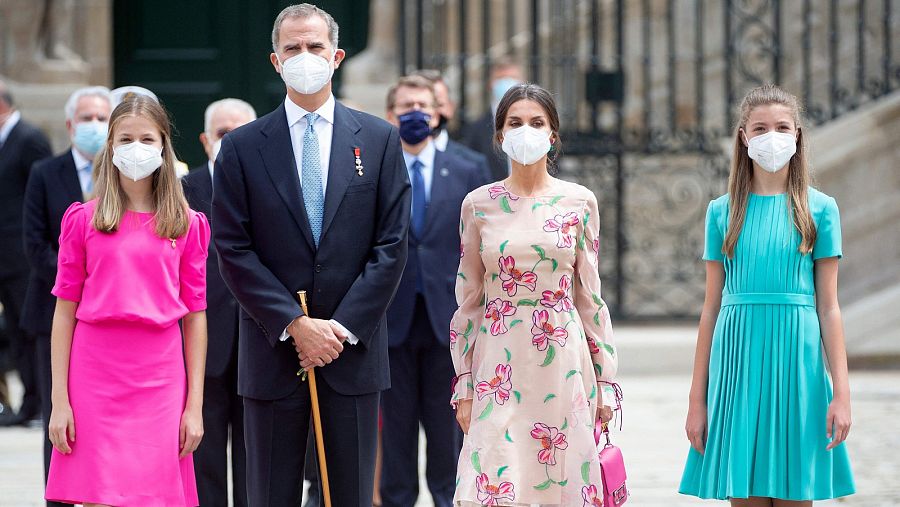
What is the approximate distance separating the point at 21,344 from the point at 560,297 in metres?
5.28

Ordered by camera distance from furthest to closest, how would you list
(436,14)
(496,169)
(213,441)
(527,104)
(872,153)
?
1. (436,14)
2. (872,153)
3. (496,169)
4. (213,441)
5. (527,104)

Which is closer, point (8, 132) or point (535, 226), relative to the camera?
point (535, 226)

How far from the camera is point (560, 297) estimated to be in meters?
4.85

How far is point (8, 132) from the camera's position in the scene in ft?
30.2

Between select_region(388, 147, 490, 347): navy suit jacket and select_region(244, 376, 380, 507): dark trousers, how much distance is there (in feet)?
4.77

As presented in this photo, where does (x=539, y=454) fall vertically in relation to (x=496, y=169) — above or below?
below

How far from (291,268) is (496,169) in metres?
4.50

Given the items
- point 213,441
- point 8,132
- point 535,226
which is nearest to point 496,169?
point 8,132

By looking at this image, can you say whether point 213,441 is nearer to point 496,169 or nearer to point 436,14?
point 496,169

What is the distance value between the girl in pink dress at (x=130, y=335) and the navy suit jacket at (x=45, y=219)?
126cm

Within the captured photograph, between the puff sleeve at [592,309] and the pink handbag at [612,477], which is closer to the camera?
the pink handbag at [612,477]

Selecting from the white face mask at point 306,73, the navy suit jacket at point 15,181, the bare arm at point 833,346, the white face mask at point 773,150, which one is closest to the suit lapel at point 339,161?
the white face mask at point 306,73

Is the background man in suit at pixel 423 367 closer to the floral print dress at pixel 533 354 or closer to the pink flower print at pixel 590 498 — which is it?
the floral print dress at pixel 533 354

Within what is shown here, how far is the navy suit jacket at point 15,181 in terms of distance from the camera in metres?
9.10
